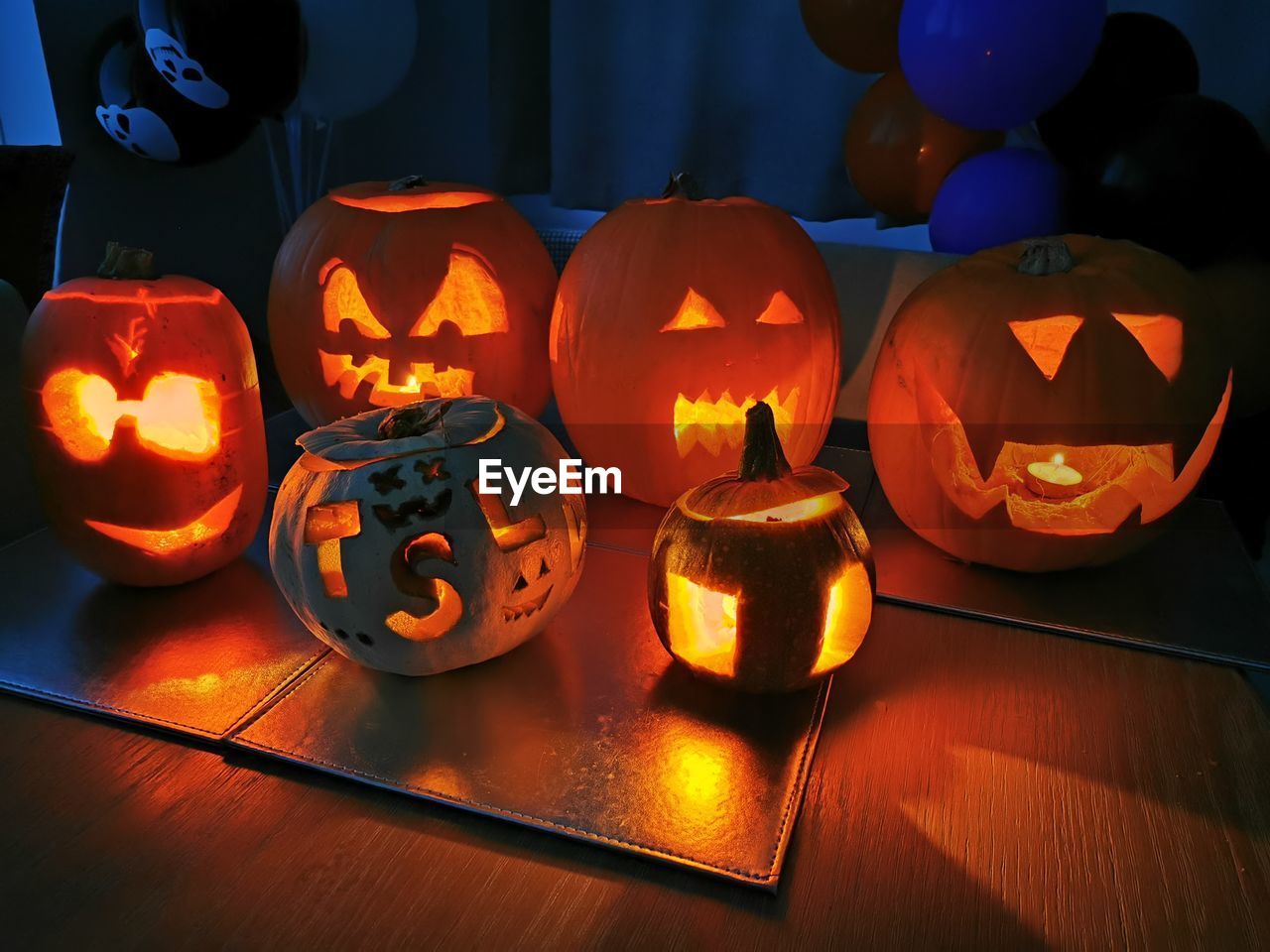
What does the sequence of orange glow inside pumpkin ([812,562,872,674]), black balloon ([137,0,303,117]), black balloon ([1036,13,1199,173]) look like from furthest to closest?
black balloon ([137,0,303,117]) → black balloon ([1036,13,1199,173]) → orange glow inside pumpkin ([812,562,872,674])

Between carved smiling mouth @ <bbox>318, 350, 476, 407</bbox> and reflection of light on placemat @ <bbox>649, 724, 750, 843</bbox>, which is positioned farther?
carved smiling mouth @ <bbox>318, 350, 476, 407</bbox>

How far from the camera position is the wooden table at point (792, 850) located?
0.66 metres

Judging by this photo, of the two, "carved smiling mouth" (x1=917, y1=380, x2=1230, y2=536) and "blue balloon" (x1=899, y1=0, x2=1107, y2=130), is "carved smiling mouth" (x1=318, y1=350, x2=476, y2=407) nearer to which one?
"carved smiling mouth" (x1=917, y1=380, x2=1230, y2=536)

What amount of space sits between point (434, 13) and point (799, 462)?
2.03m

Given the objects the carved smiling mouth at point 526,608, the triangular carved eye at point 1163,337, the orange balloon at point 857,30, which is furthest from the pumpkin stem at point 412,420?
the orange balloon at point 857,30

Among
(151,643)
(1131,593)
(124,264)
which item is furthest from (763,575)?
(124,264)

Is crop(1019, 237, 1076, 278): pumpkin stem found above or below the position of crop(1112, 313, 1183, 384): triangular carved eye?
above

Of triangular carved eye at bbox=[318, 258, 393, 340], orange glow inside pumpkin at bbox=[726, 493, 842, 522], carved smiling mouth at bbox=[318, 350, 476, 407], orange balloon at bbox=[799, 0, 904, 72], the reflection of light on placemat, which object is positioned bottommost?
the reflection of light on placemat

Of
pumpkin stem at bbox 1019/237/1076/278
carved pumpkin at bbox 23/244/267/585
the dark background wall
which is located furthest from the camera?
the dark background wall

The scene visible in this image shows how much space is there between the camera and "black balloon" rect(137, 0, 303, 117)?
5.53 ft

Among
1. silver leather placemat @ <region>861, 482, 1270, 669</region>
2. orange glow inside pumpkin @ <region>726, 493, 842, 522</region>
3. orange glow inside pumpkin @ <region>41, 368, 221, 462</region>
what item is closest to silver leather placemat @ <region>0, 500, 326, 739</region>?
orange glow inside pumpkin @ <region>41, 368, 221, 462</region>

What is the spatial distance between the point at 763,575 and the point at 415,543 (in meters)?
0.32

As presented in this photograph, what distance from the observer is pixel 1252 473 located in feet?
5.11

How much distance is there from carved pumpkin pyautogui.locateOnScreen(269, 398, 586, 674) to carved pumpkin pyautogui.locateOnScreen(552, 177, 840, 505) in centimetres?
34
